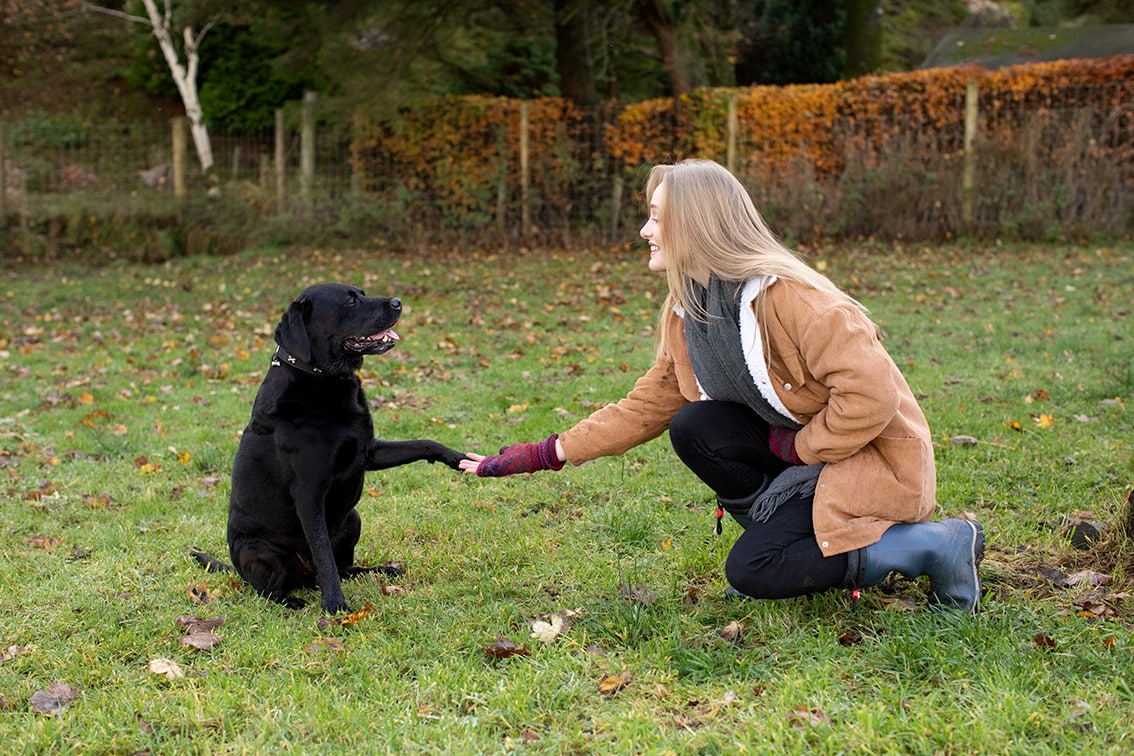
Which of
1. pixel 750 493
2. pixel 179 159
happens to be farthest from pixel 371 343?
pixel 179 159

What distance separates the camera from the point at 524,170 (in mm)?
15703

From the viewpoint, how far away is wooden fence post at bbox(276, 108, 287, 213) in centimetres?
1596

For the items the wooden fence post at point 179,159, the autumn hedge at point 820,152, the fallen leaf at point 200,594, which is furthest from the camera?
the wooden fence post at point 179,159

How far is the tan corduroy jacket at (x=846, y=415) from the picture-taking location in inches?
119

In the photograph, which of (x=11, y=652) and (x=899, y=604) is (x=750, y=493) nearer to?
(x=899, y=604)

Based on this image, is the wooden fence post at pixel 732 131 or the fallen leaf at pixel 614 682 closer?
the fallen leaf at pixel 614 682

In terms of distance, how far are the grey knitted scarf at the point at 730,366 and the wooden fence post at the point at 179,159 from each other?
14.5 m

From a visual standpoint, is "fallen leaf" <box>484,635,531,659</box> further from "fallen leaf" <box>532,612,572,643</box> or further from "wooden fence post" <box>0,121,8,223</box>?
"wooden fence post" <box>0,121,8,223</box>

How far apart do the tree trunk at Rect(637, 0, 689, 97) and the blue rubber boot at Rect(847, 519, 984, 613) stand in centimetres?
1418

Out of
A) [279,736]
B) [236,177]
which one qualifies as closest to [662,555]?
[279,736]

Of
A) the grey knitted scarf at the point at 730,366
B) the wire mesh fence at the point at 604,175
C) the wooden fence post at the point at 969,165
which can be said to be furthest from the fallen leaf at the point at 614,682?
the wooden fence post at the point at 969,165

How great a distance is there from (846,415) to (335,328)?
76.9 inches

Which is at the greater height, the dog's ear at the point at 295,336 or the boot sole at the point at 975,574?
the dog's ear at the point at 295,336

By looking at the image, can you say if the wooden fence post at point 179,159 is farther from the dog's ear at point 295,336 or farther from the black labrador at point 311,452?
the dog's ear at point 295,336
